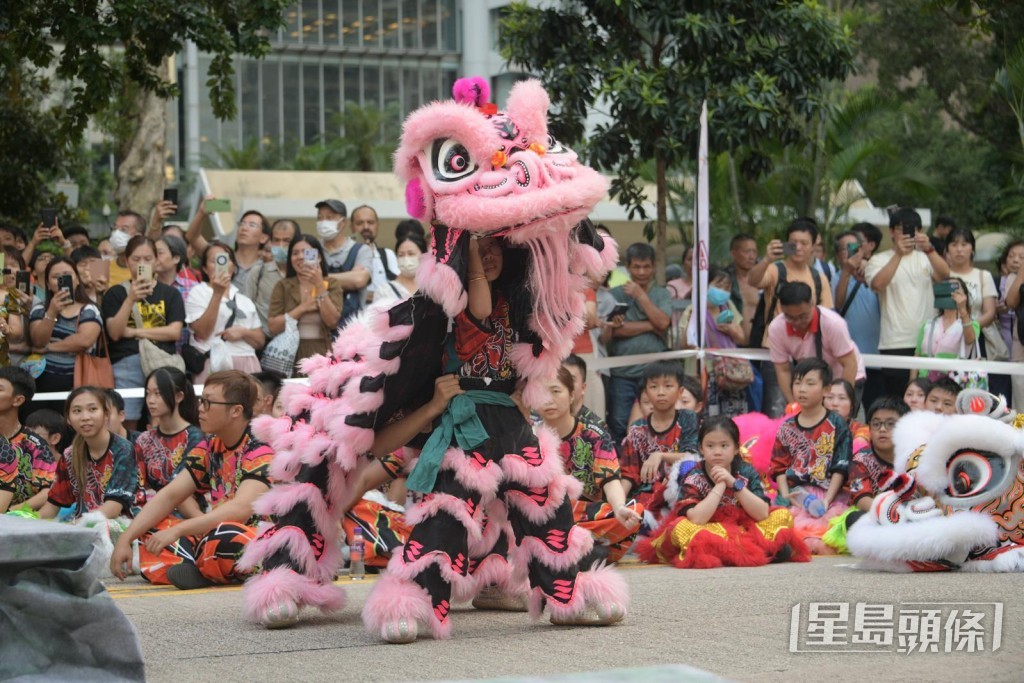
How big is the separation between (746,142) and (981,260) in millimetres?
11805

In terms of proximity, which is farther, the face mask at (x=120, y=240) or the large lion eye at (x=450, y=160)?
the face mask at (x=120, y=240)

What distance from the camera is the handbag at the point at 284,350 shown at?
918 cm

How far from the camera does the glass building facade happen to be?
40.8 m

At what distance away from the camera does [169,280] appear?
31.2 feet

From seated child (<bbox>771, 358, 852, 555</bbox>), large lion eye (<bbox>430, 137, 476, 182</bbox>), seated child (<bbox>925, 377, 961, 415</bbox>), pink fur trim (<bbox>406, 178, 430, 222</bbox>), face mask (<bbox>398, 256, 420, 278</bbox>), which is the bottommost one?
seated child (<bbox>771, 358, 852, 555</bbox>)

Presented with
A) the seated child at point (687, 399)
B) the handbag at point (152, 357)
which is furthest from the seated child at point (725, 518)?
the handbag at point (152, 357)

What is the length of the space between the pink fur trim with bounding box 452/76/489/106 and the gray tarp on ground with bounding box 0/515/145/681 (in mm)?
2456

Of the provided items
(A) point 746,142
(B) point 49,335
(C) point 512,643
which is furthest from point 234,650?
(A) point 746,142

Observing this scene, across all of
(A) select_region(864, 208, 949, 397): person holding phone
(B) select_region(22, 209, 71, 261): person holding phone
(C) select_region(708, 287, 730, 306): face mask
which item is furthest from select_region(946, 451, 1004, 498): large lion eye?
(B) select_region(22, 209, 71, 261): person holding phone

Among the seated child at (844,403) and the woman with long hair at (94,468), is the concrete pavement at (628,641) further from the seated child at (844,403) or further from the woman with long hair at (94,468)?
the seated child at (844,403)

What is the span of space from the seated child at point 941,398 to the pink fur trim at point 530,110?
3.84 meters

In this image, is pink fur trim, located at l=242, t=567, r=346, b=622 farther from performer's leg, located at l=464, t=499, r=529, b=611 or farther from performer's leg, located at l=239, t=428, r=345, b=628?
performer's leg, located at l=464, t=499, r=529, b=611

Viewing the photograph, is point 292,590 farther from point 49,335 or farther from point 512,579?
point 49,335

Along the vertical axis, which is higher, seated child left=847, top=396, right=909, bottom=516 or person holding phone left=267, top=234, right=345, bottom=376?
person holding phone left=267, top=234, right=345, bottom=376
